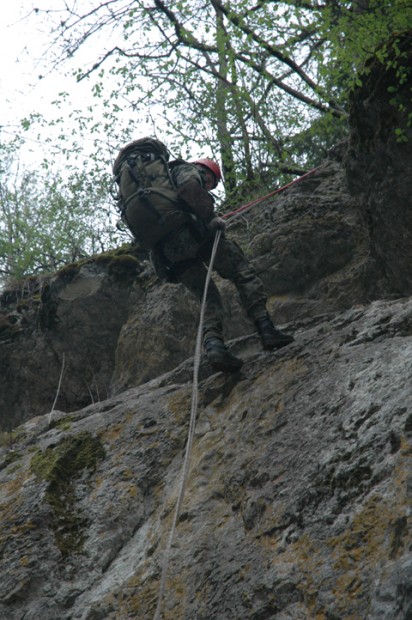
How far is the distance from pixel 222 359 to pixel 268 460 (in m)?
1.49

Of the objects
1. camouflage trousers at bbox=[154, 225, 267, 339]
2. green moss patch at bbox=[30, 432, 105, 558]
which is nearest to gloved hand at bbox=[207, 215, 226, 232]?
camouflage trousers at bbox=[154, 225, 267, 339]

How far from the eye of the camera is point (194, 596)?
3.67m

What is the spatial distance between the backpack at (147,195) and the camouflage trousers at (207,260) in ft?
0.56

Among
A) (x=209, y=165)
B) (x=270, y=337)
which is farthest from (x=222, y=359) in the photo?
(x=209, y=165)

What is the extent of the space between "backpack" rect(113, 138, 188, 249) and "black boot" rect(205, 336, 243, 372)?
1.23m

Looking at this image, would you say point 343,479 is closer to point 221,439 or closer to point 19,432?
point 221,439

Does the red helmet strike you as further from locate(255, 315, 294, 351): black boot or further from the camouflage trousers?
locate(255, 315, 294, 351): black boot

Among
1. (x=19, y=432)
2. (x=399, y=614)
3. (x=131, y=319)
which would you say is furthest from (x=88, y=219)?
(x=399, y=614)

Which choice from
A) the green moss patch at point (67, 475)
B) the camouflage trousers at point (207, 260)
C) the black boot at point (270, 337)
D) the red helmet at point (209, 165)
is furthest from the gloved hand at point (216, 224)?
the green moss patch at point (67, 475)

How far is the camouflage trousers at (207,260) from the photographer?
624 centimetres

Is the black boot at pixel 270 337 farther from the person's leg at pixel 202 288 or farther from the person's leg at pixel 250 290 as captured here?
the person's leg at pixel 202 288

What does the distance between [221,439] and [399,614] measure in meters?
2.40

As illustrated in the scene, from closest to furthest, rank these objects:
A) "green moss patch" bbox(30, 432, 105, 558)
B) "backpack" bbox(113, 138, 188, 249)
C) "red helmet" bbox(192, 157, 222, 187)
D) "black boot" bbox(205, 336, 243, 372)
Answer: "green moss patch" bbox(30, 432, 105, 558)
"black boot" bbox(205, 336, 243, 372)
"backpack" bbox(113, 138, 188, 249)
"red helmet" bbox(192, 157, 222, 187)

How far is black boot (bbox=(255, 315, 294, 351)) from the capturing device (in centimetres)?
580
